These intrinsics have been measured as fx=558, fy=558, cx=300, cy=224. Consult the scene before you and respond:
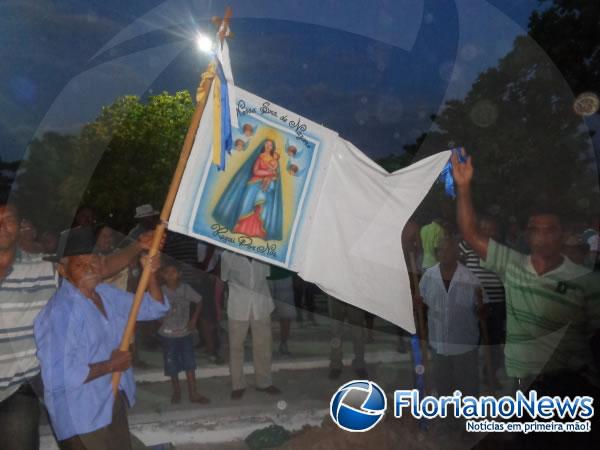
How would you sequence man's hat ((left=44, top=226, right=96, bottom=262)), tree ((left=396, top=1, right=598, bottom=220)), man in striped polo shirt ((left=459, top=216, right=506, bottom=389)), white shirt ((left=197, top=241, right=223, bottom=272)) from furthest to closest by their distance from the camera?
tree ((left=396, top=1, right=598, bottom=220)), white shirt ((left=197, top=241, right=223, bottom=272)), man in striped polo shirt ((left=459, top=216, right=506, bottom=389)), man's hat ((left=44, top=226, right=96, bottom=262))

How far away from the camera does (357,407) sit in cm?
400

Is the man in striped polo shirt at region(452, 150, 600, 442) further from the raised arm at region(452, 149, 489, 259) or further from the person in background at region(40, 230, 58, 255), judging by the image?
the person in background at region(40, 230, 58, 255)

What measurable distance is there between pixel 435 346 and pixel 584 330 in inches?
51.8

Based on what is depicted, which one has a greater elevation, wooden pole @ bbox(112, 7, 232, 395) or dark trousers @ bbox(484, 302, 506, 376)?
wooden pole @ bbox(112, 7, 232, 395)

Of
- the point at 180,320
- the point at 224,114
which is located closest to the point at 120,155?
the point at 180,320

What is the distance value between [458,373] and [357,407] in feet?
2.68

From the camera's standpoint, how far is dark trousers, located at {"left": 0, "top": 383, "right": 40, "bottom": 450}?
278 centimetres

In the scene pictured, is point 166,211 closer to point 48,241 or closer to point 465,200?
point 465,200

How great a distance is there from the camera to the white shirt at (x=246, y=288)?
4.89m

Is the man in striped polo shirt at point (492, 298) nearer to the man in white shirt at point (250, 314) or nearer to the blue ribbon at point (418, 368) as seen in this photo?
the blue ribbon at point (418, 368)

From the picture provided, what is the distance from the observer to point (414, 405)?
4.25 meters

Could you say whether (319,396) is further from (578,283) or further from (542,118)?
(542,118)

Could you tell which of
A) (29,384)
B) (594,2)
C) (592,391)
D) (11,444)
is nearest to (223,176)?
(29,384)

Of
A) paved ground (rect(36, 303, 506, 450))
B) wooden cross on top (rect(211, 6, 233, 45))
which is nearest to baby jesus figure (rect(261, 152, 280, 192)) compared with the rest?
wooden cross on top (rect(211, 6, 233, 45))
